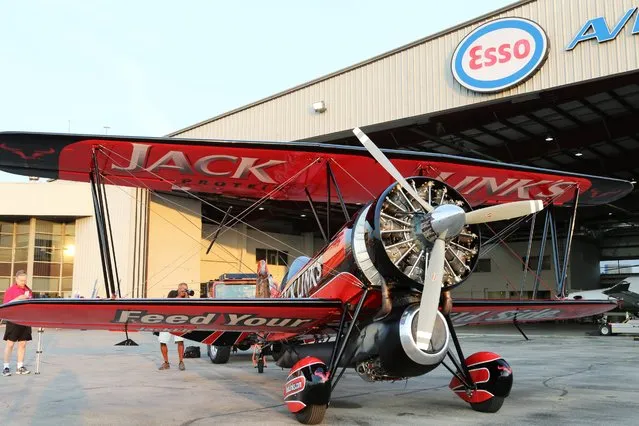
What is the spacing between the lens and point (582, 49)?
13531mm

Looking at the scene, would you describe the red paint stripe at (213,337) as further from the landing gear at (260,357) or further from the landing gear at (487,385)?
the landing gear at (487,385)

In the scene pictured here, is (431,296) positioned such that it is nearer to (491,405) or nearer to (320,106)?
(491,405)

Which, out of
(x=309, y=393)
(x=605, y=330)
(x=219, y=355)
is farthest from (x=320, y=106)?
(x=605, y=330)

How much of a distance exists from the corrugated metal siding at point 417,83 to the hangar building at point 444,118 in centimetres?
3

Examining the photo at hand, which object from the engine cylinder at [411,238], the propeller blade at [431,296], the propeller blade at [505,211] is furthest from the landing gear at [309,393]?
the propeller blade at [505,211]

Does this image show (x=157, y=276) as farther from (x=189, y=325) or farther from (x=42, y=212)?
(x=189, y=325)

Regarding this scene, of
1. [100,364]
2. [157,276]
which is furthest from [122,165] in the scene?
[157,276]

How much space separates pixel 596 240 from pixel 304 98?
118ft

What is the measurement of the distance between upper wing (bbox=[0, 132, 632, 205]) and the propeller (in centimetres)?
177

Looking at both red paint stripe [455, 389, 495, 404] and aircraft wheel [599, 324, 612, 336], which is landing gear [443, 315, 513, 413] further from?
aircraft wheel [599, 324, 612, 336]

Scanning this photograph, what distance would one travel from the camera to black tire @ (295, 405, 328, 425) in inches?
223

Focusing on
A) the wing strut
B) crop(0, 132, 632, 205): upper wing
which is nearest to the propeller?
crop(0, 132, 632, 205): upper wing

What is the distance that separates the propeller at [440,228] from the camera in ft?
16.8

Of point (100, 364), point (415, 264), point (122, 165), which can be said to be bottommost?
point (100, 364)
